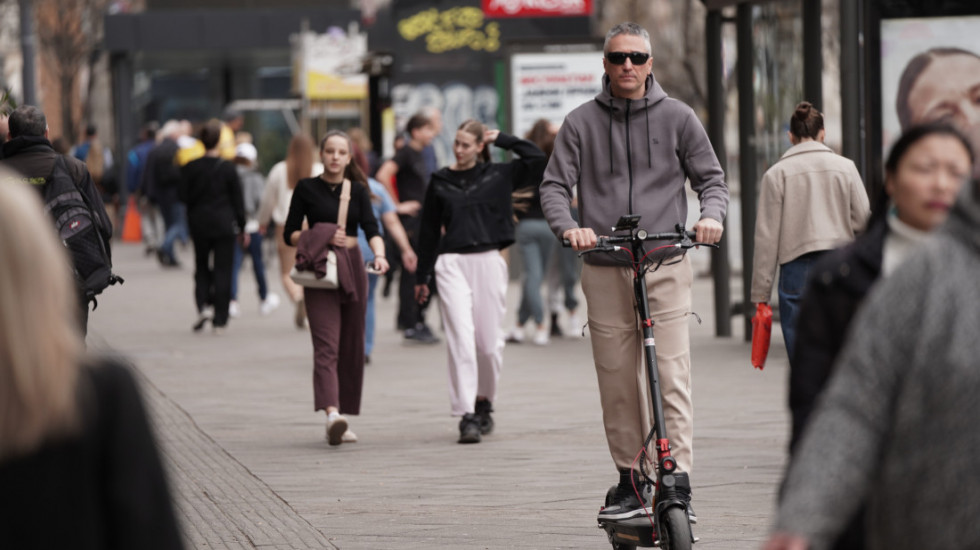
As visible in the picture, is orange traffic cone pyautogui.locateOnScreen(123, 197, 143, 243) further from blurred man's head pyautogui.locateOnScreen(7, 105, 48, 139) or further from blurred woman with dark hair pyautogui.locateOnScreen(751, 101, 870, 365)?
blurred woman with dark hair pyautogui.locateOnScreen(751, 101, 870, 365)

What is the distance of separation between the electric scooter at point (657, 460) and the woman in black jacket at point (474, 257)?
10.4 ft

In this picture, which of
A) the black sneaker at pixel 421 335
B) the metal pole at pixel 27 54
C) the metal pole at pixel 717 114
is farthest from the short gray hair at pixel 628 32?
the metal pole at pixel 27 54

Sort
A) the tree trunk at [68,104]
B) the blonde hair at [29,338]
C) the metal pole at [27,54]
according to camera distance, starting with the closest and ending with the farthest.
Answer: the blonde hair at [29,338] < the metal pole at [27,54] < the tree trunk at [68,104]

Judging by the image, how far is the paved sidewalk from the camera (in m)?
6.68

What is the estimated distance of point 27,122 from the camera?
8.23 metres

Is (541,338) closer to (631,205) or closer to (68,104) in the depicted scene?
(631,205)

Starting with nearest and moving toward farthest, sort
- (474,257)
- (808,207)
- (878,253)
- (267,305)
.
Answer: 1. (878,253)
2. (808,207)
3. (474,257)
4. (267,305)

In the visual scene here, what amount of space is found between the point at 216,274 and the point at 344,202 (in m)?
6.14

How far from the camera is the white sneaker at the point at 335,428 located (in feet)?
29.5

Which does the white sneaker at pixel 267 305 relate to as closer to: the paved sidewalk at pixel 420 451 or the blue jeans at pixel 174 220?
the paved sidewalk at pixel 420 451

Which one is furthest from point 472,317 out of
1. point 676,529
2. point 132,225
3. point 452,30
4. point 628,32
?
point 132,225

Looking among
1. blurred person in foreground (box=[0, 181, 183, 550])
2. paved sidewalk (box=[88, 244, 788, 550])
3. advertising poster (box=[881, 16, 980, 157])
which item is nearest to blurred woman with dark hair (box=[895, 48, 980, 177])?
advertising poster (box=[881, 16, 980, 157])

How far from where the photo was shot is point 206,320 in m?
16.0

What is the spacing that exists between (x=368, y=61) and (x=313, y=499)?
1621cm
